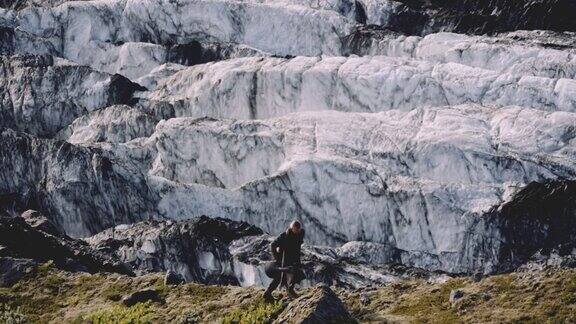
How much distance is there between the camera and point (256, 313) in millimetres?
21750

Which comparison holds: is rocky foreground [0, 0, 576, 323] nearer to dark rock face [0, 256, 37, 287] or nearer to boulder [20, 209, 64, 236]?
boulder [20, 209, 64, 236]

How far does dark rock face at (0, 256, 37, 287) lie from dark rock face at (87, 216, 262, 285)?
81.0ft

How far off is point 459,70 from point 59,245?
41.4 metres

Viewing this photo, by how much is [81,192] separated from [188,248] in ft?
50.3

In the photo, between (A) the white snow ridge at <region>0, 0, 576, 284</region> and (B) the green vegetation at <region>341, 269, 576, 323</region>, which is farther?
(A) the white snow ridge at <region>0, 0, 576, 284</region>

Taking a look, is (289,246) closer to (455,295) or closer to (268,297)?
(268,297)

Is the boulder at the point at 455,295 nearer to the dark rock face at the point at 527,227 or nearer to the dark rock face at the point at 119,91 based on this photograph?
the dark rock face at the point at 527,227

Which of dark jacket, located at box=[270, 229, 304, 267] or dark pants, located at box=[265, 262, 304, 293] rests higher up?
dark jacket, located at box=[270, 229, 304, 267]

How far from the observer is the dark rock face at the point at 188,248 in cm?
5431

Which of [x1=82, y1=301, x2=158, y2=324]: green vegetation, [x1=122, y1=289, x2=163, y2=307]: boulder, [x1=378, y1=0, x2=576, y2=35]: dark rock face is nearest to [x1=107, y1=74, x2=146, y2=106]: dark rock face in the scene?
[x1=378, y1=0, x2=576, y2=35]: dark rock face

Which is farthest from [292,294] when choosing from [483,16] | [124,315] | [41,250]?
[483,16]

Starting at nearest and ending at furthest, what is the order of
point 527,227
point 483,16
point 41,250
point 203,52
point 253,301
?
point 253,301
point 41,250
point 527,227
point 483,16
point 203,52

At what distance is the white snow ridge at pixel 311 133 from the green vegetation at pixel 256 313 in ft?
94.1

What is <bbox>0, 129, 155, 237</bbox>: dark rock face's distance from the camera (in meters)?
65.3
